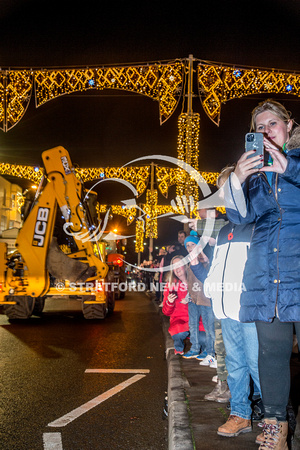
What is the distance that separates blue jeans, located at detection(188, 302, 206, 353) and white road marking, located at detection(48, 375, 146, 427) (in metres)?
0.93

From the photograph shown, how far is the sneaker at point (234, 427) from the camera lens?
3113 millimetres

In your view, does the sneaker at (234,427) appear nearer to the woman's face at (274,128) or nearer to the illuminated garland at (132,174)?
the woman's face at (274,128)

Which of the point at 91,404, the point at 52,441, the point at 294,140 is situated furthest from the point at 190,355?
the point at 294,140

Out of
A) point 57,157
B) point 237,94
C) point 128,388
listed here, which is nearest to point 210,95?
point 237,94

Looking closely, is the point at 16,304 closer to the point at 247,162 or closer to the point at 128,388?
the point at 128,388

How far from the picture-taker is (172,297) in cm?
639

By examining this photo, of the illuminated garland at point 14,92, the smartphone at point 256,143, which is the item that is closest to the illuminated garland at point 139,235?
the illuminated garland at point 14,92

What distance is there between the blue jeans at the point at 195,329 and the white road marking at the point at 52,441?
9.58 feet

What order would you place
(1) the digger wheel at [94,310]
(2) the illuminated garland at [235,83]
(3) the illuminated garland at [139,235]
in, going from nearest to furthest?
(2) the illuminated garland at [235,83] < (1) the digger wheel at [94,310] < (3) the illuminated garland at [139,235]

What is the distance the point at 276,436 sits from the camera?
2.54 m

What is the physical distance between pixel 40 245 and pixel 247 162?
848 cm

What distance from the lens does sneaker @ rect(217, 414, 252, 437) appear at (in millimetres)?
3113

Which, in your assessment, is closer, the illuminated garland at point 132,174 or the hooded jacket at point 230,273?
the hooded jacket at point 230,273

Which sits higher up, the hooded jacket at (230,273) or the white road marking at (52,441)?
the hooded jacket at (230,273)
